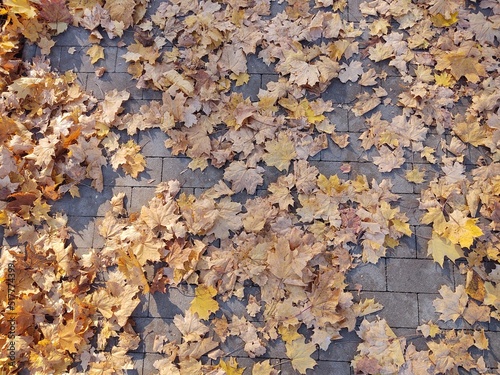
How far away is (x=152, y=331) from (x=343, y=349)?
4.29 ft

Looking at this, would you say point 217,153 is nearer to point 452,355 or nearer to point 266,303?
point 266,303

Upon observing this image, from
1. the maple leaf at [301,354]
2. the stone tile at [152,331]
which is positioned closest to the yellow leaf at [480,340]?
the maple leaf at [301,354]

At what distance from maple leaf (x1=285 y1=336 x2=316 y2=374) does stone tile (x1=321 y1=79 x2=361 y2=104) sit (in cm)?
186

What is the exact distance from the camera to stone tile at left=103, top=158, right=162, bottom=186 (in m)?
3.68

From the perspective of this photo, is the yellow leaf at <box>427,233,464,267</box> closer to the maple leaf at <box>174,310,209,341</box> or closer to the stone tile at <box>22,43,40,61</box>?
the maple leaf at <box>174,310,209,341</box>

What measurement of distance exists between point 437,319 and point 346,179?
1156 mm

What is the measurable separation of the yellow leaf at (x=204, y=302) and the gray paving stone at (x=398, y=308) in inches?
40.4

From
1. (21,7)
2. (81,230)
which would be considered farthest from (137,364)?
(21,7)

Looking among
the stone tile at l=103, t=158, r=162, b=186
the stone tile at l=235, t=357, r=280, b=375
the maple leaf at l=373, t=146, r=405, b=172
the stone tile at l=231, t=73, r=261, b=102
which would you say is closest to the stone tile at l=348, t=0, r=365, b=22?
the stone tile at l=231, t=73, r=261, b=102

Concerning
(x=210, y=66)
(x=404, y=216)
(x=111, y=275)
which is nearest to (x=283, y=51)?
(x=210, y=66)

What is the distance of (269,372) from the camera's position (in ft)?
10.5

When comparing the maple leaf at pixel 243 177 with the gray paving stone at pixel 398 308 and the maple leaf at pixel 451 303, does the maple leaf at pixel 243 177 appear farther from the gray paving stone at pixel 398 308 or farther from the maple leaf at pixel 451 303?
the maple leaf at pixel 451 303

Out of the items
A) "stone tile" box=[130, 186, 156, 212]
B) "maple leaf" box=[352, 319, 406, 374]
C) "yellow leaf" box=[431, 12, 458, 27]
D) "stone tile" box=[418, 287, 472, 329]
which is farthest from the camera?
"yellow leaf" box=[431, 12, 458, 27]

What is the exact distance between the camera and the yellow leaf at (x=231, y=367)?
3.20 m
